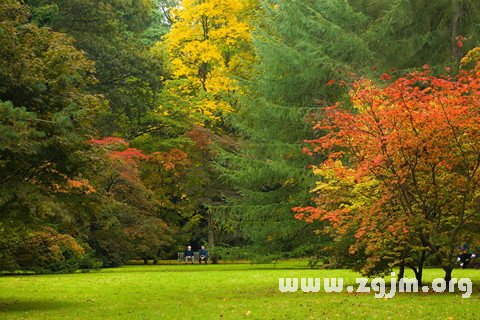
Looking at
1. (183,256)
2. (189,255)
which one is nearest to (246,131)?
(189,255)

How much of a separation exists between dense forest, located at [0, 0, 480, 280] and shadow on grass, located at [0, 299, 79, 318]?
0.84 m

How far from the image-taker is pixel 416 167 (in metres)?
14.7


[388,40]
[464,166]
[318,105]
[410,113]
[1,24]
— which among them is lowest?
[464,166]

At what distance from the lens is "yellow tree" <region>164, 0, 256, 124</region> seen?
34344 millimetres

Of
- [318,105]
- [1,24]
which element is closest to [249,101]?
[318,105]

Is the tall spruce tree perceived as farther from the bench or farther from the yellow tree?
the bench

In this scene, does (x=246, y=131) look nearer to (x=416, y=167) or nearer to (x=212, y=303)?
(x=416, y=167)

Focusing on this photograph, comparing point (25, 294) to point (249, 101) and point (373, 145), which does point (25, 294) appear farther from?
point (249, 101)

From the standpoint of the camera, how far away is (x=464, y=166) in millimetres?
14367

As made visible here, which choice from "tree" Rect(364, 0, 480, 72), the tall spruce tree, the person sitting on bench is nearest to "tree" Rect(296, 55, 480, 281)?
"tree" Rect(364, 0, 480, 72)

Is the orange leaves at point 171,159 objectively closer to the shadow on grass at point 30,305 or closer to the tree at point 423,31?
the tree at point 423,31

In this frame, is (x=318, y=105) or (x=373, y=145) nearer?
(x=373, y=145)

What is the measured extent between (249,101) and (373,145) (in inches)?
582

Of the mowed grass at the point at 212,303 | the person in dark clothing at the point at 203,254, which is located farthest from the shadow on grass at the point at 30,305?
the person in dark clothing at the point at 203,254
